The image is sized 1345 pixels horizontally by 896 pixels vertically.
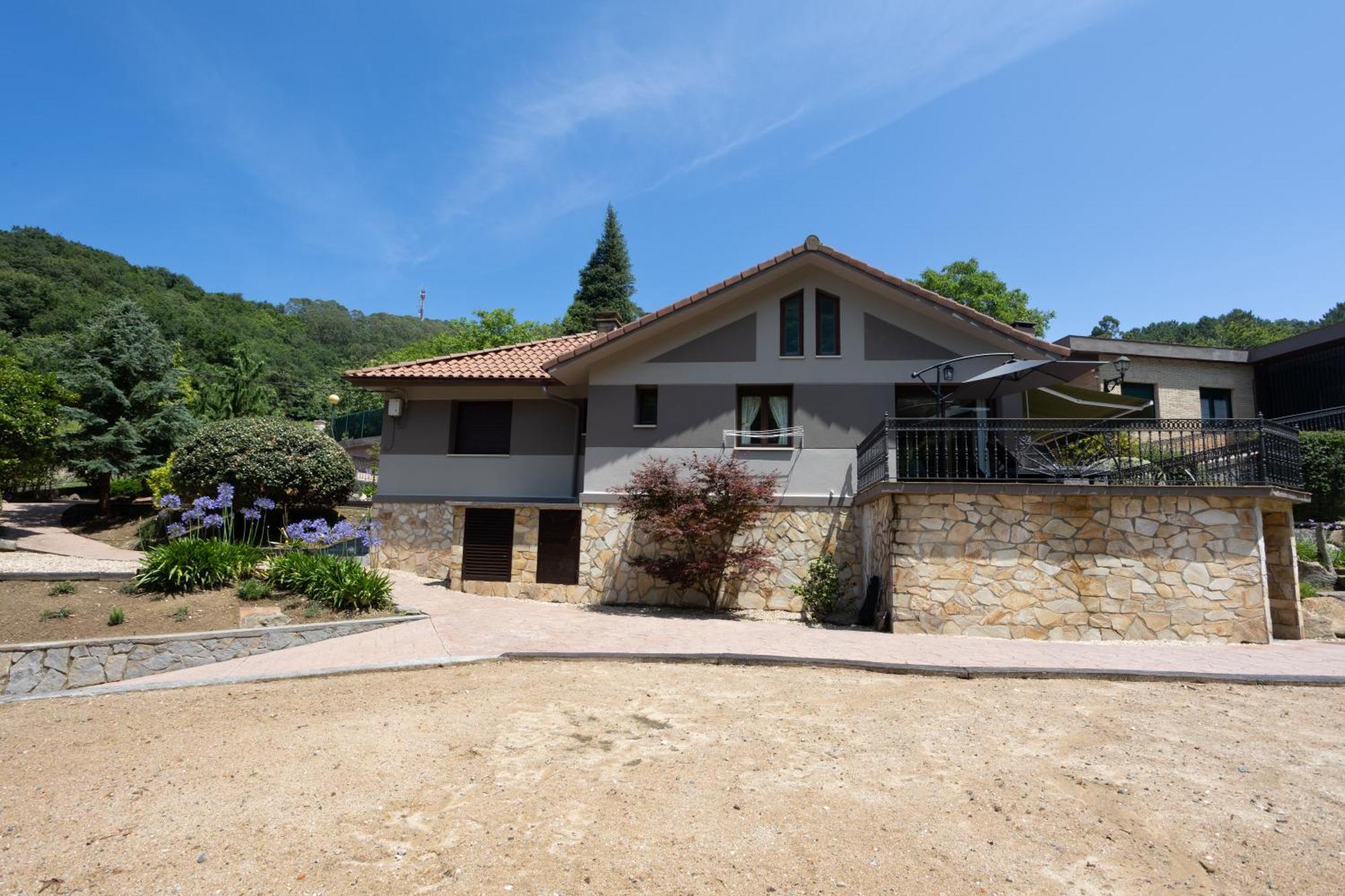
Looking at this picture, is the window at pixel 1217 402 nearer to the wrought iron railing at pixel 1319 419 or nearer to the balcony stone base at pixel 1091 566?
the wrought iron railing at pixel 1319 419

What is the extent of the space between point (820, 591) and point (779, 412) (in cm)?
373

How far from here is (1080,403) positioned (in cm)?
1224

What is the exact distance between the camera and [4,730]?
20.4ft

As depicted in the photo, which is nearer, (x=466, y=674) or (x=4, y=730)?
(x=4, y=730)

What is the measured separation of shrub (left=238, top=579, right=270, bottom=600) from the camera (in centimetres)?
985

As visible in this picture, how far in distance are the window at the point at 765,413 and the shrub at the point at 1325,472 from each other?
12.0 meters

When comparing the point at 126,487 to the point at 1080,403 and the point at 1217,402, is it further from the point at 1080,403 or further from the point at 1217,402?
the point at 1217,402

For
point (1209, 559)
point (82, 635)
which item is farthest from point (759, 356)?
point (82, 635)

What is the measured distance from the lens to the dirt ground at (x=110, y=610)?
833 cm

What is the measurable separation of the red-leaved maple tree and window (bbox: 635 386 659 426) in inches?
53.1

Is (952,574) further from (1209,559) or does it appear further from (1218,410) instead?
(1218,410)

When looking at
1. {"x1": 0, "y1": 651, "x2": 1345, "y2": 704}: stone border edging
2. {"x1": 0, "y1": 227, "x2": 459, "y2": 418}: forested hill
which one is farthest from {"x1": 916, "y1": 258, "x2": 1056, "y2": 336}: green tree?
{"x1": 0, "y1": 227, "x2": 459, "y2": 418}: forested hill

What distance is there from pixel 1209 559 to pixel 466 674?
1063 centimetres

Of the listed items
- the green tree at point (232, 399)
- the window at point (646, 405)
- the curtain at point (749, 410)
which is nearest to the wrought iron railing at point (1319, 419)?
the curtain at point (749, 410)
